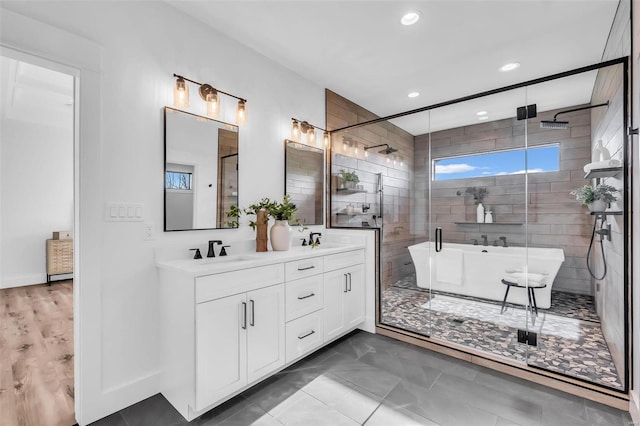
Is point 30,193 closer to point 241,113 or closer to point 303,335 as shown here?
point 241,113

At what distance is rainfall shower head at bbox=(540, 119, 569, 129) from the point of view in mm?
2236

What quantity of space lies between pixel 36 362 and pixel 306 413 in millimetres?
2246

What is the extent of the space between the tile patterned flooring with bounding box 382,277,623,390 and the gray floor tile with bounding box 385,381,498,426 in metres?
0.74

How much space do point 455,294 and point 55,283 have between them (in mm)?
6335

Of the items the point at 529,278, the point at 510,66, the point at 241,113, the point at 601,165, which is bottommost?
the point at 529,278

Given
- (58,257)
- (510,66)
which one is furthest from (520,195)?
(58,257)

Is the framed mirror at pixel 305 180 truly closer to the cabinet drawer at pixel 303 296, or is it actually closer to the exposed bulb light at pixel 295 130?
the exposed bulb light at pixel 295 130

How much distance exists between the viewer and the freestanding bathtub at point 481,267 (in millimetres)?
2471

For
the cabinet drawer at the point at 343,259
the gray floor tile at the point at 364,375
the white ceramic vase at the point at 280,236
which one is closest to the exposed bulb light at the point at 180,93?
the white ceramic vase at the point at 280,236

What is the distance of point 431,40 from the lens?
2.53m

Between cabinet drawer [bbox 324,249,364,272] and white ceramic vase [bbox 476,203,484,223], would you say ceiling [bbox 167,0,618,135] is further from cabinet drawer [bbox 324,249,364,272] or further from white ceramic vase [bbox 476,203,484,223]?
cabinet drawer [bbox 324,249,364,272]

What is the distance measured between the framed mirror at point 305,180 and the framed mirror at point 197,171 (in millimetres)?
659

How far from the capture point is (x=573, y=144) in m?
2.23

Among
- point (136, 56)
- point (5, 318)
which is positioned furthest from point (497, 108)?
point (5, 318)
